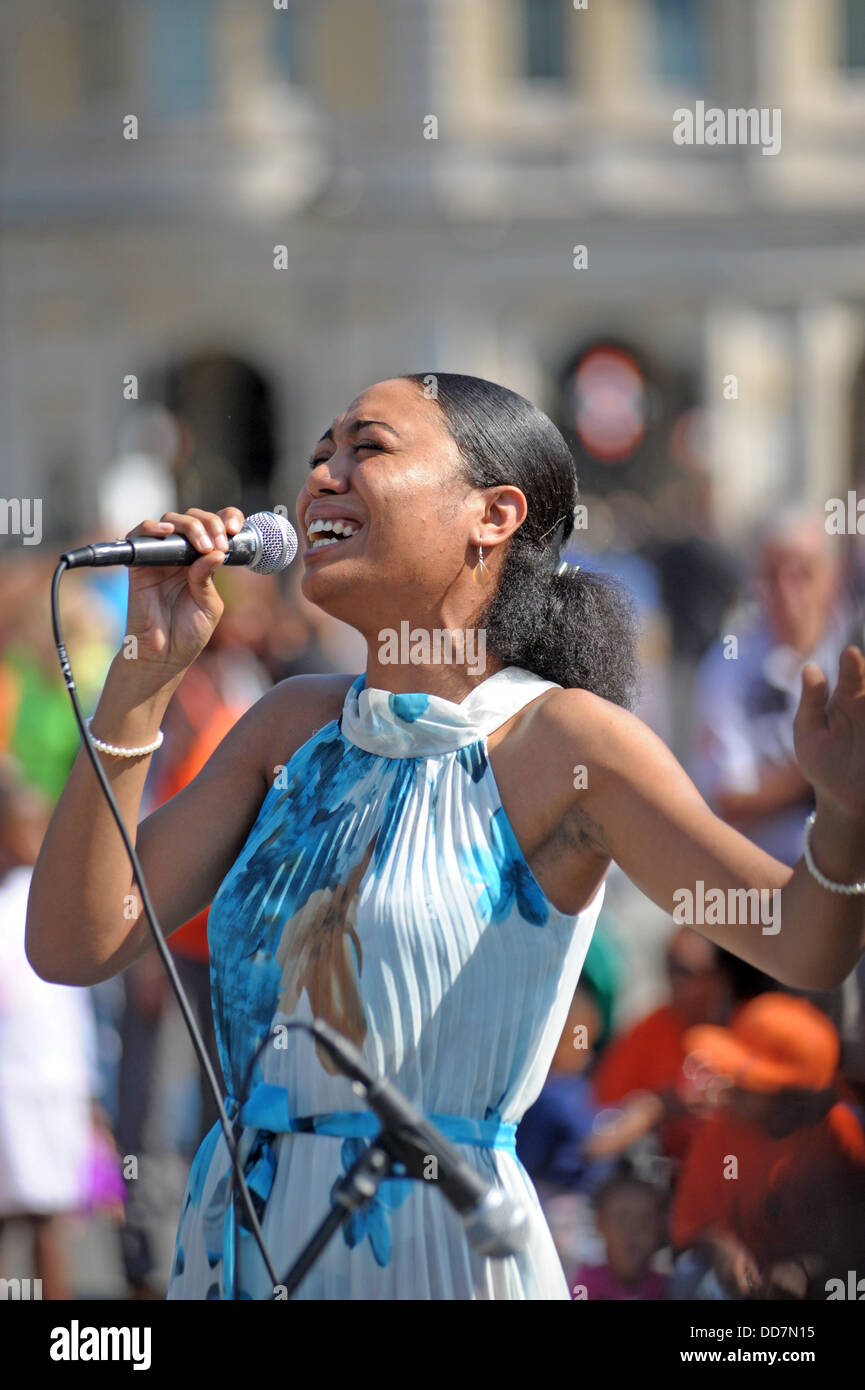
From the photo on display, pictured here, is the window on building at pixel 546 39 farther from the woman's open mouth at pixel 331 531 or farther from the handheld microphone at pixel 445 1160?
the handheld microphone at pixel 445 1160

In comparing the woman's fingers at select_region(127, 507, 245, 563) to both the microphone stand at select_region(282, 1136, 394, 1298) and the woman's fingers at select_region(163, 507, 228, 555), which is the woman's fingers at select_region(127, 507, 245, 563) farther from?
the microphone stand at select_region(282, 1136, 394, 1298)

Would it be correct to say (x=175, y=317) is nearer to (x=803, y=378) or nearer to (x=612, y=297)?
Answer: (x=612, y=297)

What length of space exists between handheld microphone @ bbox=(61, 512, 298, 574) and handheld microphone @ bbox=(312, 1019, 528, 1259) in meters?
0.63

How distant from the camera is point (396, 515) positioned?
233 centimetres

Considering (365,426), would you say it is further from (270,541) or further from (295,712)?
(295,712)

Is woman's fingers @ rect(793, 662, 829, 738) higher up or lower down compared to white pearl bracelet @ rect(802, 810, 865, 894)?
higher up

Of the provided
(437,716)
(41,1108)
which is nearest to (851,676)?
(437,716)

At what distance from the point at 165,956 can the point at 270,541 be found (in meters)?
0.59

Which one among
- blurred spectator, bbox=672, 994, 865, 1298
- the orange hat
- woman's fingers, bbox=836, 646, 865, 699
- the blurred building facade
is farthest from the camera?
the blurred building facade

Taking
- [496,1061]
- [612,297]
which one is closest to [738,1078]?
[496,1061]

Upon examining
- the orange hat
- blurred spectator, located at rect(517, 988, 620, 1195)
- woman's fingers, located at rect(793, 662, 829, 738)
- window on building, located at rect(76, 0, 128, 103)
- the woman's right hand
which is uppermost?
window on building, located at rect(76, 0, 128, 103)

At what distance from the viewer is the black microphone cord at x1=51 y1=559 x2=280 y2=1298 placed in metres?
2.14

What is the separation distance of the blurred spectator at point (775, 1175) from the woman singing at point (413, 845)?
155 centimetres

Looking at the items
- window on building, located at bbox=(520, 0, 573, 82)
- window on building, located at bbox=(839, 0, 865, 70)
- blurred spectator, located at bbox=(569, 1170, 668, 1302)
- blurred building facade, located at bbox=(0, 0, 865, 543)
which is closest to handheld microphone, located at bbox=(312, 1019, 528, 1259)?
blurred spectator, located at bbox=(569, 1170, 668, 1302)
